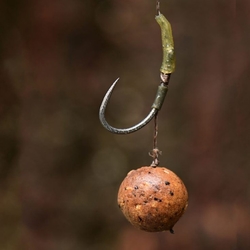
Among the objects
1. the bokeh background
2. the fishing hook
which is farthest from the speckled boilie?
the bokeh background


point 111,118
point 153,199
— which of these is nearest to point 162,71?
point 153,199

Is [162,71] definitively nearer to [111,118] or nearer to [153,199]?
[153,199]

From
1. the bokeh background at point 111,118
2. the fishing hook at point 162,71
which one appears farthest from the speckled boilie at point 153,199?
the bokeh background at point 111,118

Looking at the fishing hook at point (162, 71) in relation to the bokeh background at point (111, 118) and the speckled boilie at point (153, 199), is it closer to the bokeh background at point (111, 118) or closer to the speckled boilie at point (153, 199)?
the speckled boilie at point (153, 199)

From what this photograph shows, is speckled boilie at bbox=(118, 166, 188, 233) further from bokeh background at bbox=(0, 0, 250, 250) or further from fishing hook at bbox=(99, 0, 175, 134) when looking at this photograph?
bokeh background at bbox=(0, 0, 250, 250)

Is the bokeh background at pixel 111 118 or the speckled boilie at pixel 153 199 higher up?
the bokeh background at pixel 111 118
